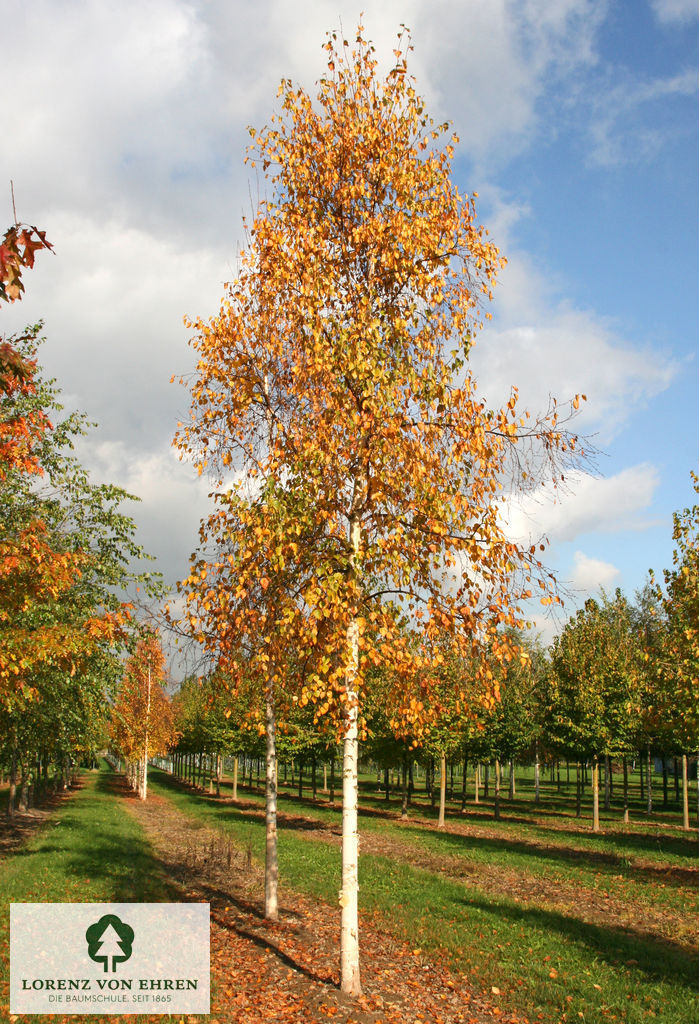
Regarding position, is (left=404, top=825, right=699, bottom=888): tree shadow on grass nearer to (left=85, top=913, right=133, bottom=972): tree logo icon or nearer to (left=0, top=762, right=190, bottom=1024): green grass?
(left=0, top=762, right=190, bottom=1024): green grass

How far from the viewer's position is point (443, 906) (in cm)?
1396

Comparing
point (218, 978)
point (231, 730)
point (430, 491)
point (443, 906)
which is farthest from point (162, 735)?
point (430, 491)

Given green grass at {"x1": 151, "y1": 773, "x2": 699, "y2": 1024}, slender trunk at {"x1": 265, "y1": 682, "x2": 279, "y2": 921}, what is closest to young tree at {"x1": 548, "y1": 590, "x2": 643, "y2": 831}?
green grass at {"x1": 151, "y1": 773, "x2": 699, "y2": 1024}

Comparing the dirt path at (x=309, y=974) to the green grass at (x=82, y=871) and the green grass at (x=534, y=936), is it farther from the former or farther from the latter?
the green grass at (x=82, y=871)

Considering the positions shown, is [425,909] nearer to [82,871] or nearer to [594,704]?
[82,871]

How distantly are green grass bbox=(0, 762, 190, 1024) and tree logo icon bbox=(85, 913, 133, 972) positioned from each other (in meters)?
1.06

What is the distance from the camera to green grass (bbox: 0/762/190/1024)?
12.9m

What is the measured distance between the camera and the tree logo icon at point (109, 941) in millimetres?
8922

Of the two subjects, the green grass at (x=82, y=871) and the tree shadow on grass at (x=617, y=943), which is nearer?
the tree shadow on grass at (x=617, y=943)

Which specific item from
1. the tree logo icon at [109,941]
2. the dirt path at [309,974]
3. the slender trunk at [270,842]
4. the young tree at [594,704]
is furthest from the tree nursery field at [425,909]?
the young tree at [594,704]

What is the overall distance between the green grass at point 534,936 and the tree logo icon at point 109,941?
14.9 ft

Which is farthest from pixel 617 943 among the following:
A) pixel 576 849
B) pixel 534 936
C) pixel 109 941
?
pixel 576 849

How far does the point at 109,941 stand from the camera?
943 centimetres

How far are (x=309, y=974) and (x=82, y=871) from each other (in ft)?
30.9
